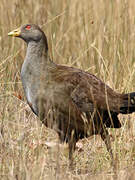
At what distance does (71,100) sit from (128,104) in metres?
0.49

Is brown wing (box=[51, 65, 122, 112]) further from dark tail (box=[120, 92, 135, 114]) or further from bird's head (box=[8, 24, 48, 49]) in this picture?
bird's head (box=[8, 24, 48, 49])

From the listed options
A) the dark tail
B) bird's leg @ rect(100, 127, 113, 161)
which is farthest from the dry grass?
the dark tail

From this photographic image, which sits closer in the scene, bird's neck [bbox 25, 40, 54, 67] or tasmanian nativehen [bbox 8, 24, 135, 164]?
tasmanian nativehen [bbox 8, 24, 135, 164]

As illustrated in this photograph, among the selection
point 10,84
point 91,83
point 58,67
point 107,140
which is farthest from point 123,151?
point 10,84

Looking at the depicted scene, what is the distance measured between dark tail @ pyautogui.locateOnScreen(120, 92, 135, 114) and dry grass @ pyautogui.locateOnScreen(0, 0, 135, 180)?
21 centimetres

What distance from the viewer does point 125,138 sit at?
4.81 meters

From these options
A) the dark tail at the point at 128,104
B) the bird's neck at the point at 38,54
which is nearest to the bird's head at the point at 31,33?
the bird's neck at the point at 38,54

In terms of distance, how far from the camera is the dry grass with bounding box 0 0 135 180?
394 centimetres

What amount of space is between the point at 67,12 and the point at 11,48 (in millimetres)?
1069

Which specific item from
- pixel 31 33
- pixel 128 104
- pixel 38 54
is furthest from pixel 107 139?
pixel 31 33

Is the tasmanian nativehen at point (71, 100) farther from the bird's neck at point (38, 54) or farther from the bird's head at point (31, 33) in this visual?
the bird's head at point (31, 33)

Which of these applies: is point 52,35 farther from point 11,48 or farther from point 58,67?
point 58,67

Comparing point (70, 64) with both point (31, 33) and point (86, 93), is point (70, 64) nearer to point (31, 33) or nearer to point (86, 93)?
point (31, 33)

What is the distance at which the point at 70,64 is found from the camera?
20.6 feet
